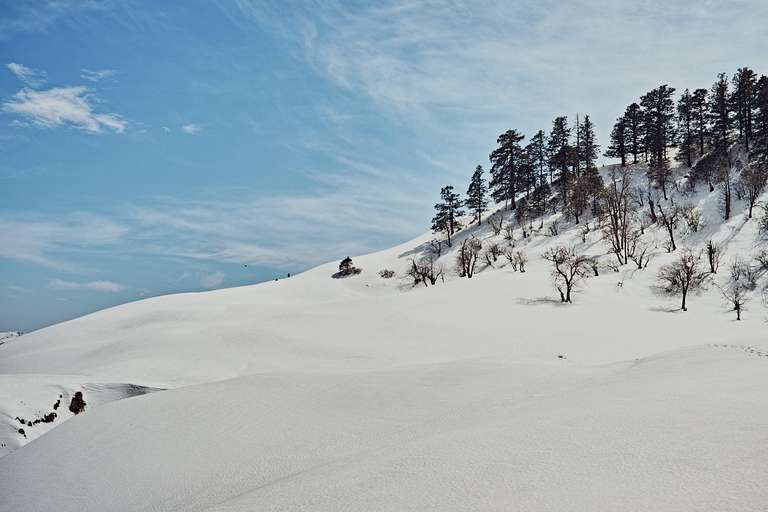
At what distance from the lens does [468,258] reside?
50438 mm

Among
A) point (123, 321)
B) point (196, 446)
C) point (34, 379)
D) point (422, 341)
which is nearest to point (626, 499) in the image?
point (196, 446)

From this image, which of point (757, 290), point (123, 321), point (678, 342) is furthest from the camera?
point (757, 290)

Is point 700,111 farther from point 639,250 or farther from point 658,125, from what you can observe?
point 639,250

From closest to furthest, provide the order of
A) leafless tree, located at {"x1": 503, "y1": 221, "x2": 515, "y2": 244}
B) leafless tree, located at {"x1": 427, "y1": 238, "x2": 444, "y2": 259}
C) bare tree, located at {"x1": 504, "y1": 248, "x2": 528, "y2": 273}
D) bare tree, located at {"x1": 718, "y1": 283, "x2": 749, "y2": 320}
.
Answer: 1. bare tree, located at {"x1": 718, "y1": 283, "x2": 749, "y2": 320}
2. bare tree, located at {"x1": 504, "y1": 248, "x2": 528, "y2": 273}
3. leafless tree, located at {"x1": 503, "y1": 221, "x2": 515, "y2": 244}
4. leafless tree, located at {"x1": 427, "y1": 238, "x2": 444, "y2": 259}

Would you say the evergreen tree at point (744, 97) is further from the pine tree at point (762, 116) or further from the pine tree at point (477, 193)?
the pine tree at point (477, 193)

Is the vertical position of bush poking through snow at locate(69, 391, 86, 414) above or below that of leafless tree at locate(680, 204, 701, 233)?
below

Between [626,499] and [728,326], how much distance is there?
26903 millimetres

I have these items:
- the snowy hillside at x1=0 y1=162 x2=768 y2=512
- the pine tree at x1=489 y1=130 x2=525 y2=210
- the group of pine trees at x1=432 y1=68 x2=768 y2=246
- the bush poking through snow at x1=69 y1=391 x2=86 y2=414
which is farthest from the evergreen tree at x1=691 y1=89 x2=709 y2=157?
the bush poking through snow at x1=69 y1=391 x2=86 y2=414

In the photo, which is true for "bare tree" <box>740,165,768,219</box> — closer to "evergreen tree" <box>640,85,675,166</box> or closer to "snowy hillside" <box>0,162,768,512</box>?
"evergreen tree" <box>640,85,675,166</box>

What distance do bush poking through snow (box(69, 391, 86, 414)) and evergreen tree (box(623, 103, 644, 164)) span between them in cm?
6947

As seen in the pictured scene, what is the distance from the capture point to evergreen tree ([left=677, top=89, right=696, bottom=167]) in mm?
54897

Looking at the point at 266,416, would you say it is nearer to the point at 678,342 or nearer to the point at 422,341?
the point at 422,341

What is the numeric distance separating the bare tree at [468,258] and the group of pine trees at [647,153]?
31.0 ft

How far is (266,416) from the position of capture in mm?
7590
